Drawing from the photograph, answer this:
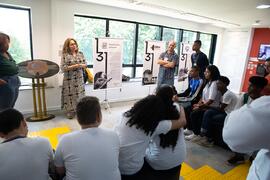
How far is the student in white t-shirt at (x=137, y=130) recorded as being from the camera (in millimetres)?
1410

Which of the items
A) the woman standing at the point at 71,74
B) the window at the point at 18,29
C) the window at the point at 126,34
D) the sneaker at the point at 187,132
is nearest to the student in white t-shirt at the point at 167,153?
the sneaker at the point at 187,132

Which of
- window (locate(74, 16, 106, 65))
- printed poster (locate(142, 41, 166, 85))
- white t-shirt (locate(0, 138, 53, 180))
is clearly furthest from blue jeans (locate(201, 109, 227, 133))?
window (locate(74, 16, 106, 65))

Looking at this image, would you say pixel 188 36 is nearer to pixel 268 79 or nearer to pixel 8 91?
pixel 268 79

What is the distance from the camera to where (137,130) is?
1.41 metres

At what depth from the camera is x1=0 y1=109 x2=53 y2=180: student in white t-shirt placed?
989 millimetres

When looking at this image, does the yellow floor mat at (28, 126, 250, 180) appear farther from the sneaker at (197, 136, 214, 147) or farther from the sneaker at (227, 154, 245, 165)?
the sneaker at (197, 136, 214, 147)

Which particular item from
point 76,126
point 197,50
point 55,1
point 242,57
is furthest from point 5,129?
point 242,57

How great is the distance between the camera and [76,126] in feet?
10.9

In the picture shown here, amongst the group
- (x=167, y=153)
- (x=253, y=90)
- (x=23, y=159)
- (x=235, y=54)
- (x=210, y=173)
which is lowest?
(x=210, y=173)

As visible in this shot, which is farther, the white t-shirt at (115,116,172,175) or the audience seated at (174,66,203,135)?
the audience seated at (174,66,203,135)

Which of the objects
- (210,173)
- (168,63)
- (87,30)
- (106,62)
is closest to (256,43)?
(168,63)

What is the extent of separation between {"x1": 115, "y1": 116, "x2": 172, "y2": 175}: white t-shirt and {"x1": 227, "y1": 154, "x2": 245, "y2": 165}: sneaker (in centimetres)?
152

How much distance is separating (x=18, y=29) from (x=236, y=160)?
406 cm

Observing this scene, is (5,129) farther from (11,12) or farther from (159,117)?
(11,12)
